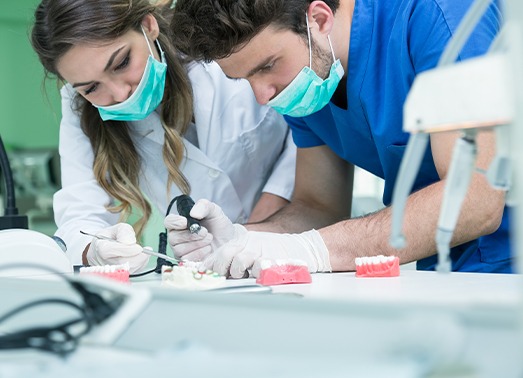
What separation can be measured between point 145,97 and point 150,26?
7.7 inches

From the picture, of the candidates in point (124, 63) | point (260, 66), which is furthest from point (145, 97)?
point (260, 66)

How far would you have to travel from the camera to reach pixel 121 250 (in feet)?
4.90

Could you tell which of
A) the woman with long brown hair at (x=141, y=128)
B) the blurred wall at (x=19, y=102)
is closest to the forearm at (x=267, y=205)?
the woman with long brown hair at (x=141, y=128)

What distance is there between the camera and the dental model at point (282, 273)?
1.14 m

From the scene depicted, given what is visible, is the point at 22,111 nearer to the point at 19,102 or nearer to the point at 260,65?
the point at 19,102

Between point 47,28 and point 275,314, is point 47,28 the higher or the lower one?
the higher one

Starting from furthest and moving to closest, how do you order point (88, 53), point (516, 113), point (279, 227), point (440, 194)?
point (279, 227) → point (88, 53) → point (440, 194) → point (516, 113)

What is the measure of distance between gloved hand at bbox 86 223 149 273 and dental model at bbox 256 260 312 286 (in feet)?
1.35

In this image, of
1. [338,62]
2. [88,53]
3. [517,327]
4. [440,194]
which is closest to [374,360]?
[517,327]

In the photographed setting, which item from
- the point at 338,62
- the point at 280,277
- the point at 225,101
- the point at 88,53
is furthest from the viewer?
the point at 225,101

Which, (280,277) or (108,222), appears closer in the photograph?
(280,277)

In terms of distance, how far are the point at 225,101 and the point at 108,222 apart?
0.49 metres

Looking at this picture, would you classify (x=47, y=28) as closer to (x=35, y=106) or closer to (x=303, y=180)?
(x=303, y=180)

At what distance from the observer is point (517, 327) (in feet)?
1.51
